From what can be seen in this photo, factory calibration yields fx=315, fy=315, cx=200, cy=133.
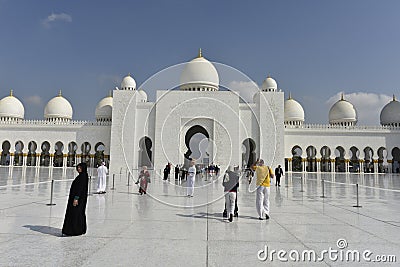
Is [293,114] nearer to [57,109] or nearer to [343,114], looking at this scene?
[343,114]

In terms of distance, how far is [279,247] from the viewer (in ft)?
11.4

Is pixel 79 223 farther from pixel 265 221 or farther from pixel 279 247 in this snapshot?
pixel 265 221

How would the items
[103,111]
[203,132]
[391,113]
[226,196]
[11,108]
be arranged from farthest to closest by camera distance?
1. [103,111]
2. [203,132]
3. [11,108]
4. [391,113]
5. [226,196]

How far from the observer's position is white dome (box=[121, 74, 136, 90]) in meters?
32.4

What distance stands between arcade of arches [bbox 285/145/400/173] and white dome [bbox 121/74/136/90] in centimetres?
1705

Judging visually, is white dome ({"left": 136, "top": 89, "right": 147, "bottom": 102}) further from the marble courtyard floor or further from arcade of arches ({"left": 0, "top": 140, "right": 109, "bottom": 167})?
the marble courtyard floor

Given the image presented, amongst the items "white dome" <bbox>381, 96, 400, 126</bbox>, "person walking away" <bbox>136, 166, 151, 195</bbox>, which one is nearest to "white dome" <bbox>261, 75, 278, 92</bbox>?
"white dome" <bbox>381, 96, 400, 126</bbox>

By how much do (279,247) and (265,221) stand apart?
4.96ft

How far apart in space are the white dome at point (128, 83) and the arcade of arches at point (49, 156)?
6391 millimetres

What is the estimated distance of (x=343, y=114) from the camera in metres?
32.3

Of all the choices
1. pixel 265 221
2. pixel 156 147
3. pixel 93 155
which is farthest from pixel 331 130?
pixel 265 221

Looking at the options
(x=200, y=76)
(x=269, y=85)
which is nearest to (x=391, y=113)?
(x=269, y=85)

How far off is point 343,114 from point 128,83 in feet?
73.3

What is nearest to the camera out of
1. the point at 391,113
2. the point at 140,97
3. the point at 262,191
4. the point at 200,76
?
the point at 262,191
